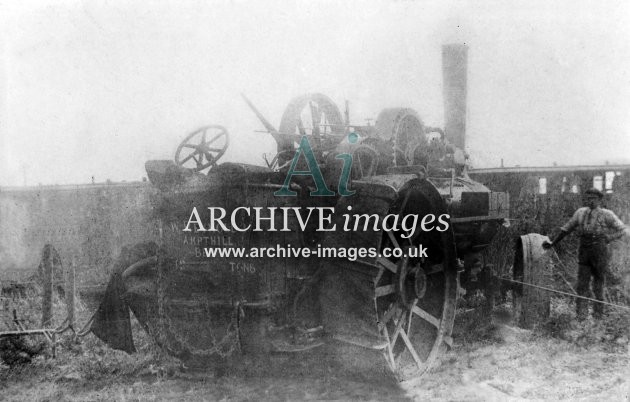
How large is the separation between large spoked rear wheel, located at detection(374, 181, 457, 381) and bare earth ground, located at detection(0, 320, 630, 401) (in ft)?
0.83

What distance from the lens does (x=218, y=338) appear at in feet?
15.6

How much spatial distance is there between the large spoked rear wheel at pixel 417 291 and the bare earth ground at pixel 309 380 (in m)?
0.25

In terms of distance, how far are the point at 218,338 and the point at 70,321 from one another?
2.18 meters

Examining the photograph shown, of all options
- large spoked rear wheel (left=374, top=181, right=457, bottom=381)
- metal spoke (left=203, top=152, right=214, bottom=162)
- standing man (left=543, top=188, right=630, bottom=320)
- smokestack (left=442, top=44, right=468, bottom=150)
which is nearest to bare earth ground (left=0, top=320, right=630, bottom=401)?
large spoked rear wheel (left=374, top=181, right=457, bottom=381)

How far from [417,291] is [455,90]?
22.0ft

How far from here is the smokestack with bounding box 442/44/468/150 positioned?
1038 centimetres

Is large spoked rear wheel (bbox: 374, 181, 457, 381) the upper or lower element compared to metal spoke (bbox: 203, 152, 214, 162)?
lower

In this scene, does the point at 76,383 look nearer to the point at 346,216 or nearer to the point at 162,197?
the point at 162,197

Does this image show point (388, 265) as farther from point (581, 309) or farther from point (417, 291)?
point (581, 309)

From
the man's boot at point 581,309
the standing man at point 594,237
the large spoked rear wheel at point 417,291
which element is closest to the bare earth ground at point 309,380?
the large spoked rear wheel at point 417,291

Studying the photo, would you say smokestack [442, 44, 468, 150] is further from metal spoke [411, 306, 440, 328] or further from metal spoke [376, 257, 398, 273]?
metal spoke [376, 257, 398, 273]

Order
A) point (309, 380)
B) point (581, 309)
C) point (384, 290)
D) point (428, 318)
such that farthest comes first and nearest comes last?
point (581, 309) → point (428, 318) → point (309, 380) → point (384, 290)

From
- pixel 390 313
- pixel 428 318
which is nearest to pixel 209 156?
pixel 390 313

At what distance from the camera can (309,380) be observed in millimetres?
4938
